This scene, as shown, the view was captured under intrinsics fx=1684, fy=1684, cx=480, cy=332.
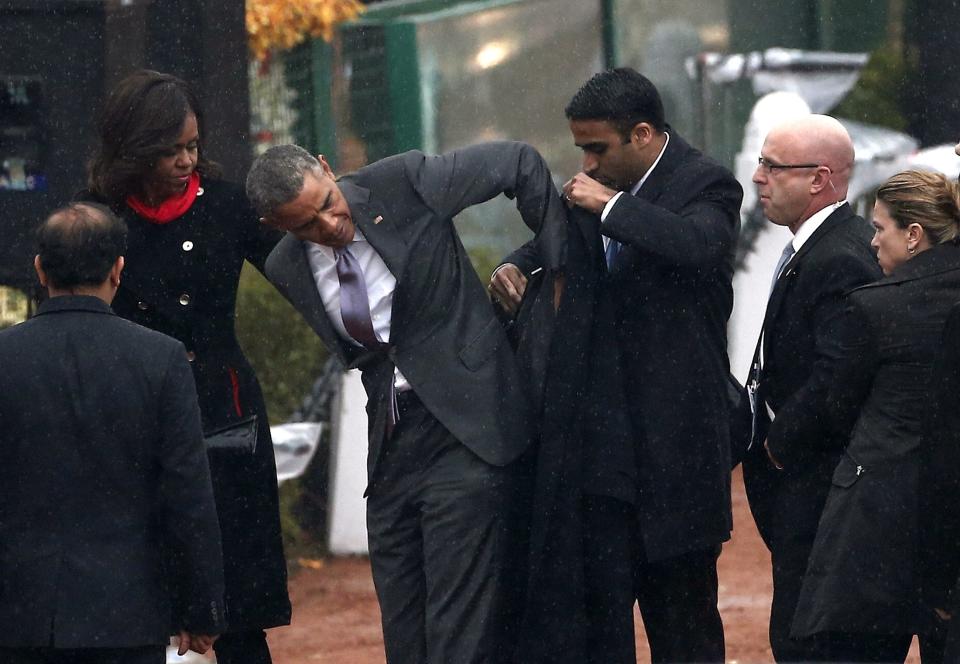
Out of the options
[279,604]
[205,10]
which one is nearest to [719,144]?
Answer: [205,10]

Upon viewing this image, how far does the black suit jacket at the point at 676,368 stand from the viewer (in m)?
4.80

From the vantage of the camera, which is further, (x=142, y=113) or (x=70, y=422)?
(x=142, y=113)

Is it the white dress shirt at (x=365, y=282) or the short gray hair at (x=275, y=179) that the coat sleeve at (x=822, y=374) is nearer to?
the white dress shirt at (x=365, y=282)

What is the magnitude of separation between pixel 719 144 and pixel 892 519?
24.7 feet

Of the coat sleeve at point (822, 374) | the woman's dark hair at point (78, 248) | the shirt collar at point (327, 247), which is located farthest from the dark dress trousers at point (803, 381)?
the woman's dark hair at point (78, 248)

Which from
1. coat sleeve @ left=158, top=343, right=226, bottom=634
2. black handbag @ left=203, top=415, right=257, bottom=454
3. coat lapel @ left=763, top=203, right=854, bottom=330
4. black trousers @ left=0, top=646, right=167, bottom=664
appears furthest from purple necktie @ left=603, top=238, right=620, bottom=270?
black trousers @ left=0, top=646, right=167, bottom=664

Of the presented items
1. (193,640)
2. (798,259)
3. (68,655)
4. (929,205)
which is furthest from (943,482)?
(68,655)

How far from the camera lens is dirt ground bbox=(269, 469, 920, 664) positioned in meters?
7.22

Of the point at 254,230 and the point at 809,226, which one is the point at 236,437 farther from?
the point at 809,226

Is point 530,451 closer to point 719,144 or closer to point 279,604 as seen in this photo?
point 279,604

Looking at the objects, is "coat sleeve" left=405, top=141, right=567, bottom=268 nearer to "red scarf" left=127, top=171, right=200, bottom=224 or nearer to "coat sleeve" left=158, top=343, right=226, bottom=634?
"red scarf" left=127, top=171, right=200, bottom=224

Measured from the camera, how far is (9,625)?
402 cm

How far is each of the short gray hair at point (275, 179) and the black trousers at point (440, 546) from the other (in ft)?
2.24

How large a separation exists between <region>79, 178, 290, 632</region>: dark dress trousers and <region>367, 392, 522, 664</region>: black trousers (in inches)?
16.3
